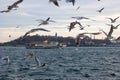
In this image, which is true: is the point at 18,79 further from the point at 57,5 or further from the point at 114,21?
the point at 57,5

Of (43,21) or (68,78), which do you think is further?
(68,78)

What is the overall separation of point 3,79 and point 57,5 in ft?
127

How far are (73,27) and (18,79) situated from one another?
36602mm

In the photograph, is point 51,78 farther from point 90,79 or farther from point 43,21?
point 43,21

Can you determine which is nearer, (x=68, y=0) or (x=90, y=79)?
(x=68, y=0)

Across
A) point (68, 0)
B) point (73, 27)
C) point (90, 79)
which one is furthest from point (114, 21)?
point (90, 79)

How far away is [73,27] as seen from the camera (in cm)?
1507

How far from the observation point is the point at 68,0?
13.5 metres

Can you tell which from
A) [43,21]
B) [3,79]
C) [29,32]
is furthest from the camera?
[3,79]

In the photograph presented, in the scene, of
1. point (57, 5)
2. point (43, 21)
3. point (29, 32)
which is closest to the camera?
point (57, 5)

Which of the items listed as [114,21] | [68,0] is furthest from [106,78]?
[68,0]

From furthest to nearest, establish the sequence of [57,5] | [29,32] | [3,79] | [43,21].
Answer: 1. [3,79]
2. [43,21]
3. [29,32]
4. [57,5]

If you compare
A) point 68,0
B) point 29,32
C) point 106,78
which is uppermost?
point 68,0

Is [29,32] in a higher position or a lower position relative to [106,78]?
higher
